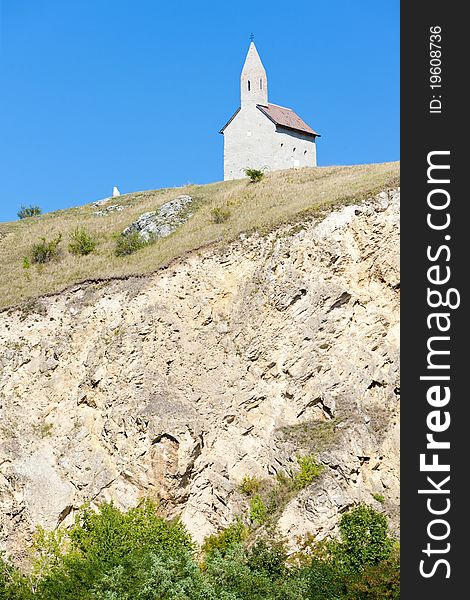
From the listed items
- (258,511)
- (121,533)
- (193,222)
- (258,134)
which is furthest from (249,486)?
(258,134)

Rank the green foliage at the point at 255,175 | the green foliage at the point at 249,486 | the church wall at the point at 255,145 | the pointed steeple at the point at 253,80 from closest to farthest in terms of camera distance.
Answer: the green foliage at the point at 249,486 < the green foliage at the point at 255,175 < the church wall at the point at 255,145 < the pointed steeple at the point at 253,80

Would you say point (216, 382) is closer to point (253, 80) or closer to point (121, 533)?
point (121, 533)

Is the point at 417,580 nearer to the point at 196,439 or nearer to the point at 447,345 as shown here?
the point at 447,345

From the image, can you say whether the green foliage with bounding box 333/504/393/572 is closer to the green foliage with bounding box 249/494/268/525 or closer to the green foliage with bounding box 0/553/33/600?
the green foliage with bounding box 249/494/268/525

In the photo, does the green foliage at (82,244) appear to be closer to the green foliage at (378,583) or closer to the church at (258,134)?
the church at (258,134)

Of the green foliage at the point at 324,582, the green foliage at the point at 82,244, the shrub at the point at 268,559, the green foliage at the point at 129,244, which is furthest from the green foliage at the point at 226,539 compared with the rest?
the green foliage at the point at 82,244

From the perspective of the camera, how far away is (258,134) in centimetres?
5491

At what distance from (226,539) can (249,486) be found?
1.97 metres

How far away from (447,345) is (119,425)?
1549 cm

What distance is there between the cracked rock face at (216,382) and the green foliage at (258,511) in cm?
65

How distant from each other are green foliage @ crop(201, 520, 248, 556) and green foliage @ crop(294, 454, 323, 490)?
7.78 ft

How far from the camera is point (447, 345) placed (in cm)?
1830

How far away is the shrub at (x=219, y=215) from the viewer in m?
39.7

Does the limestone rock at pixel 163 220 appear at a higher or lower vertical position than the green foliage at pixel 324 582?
higher
